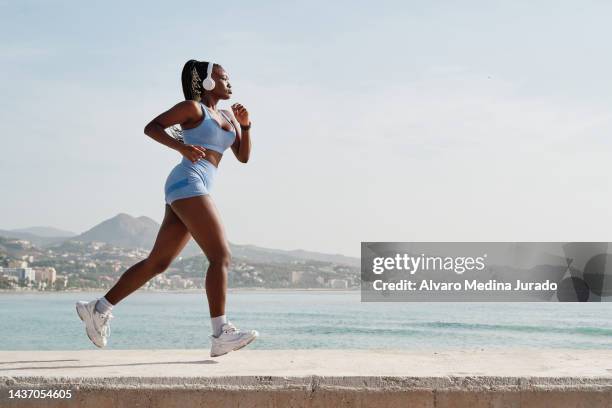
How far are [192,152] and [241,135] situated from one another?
2.33 feet

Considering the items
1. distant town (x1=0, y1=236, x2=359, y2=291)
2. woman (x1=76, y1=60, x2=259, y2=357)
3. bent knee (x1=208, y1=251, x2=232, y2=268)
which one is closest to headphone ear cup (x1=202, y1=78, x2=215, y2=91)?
woman (x1=76, y1=60, x2=259, y2=357)

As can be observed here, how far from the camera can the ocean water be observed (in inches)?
1713

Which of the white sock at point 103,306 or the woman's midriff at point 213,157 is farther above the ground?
the woman's midriff at point 213,157

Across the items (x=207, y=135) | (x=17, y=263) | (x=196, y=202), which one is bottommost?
(x=196, y=202)

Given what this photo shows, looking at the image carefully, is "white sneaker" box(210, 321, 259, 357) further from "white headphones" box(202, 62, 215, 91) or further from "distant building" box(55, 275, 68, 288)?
"distant building" box(55, 275, 68, 288)

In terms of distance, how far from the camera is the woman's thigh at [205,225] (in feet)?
18.2

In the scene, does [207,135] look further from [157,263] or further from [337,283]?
[337,283]

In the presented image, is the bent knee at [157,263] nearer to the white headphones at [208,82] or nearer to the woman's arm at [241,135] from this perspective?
the woman's arm at [241,135]

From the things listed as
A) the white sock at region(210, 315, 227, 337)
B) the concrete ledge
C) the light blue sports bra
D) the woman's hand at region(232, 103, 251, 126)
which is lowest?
the concrete ledge

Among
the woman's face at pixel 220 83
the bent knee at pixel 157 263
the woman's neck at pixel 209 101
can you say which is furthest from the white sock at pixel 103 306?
the woman's face at pixel 220 83

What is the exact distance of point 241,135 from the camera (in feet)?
20.6

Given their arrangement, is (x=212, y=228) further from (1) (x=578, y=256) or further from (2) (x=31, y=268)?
(2) (x=31, y=268)

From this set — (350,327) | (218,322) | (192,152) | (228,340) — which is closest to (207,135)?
(192,152)

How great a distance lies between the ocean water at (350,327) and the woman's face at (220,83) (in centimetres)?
2955
